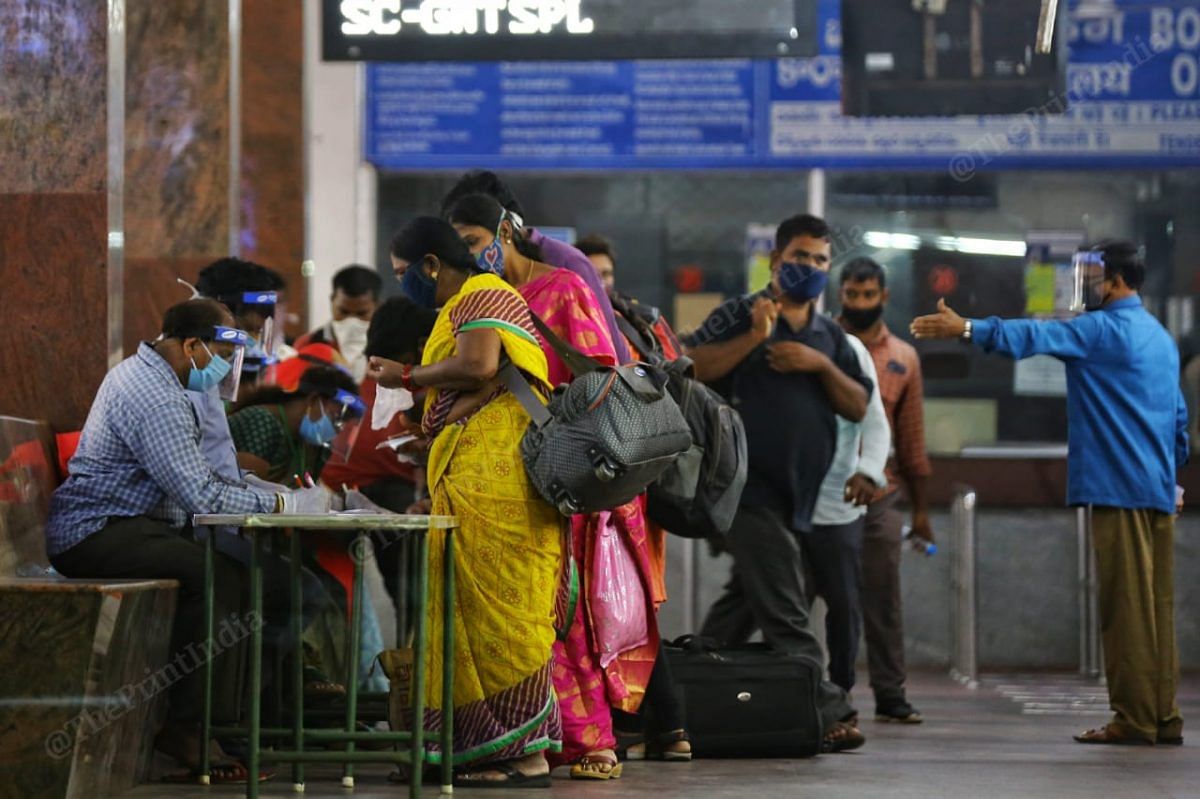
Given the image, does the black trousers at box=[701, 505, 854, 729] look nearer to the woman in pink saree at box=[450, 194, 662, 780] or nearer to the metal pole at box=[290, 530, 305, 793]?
the woman in pink saree at box=[450, 194, 662, 780]

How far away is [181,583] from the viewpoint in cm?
616

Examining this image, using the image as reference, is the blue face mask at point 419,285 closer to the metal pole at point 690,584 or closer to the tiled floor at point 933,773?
the tiled floor at point 933,773

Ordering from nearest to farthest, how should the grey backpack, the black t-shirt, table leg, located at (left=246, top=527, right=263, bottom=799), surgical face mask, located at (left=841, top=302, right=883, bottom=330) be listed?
1. table leg, located at (left=246, top=527, right=263, bottom=799)
2. the grey backpack
3. the black t-shirt
4. surgical face mask, located at (left=841, top=302, right=883, bottom=330)

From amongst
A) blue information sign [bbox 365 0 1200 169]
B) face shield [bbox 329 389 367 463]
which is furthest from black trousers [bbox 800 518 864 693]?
blue information sign [bbox 365 0 1200 169]

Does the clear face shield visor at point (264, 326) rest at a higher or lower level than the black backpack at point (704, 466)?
higher

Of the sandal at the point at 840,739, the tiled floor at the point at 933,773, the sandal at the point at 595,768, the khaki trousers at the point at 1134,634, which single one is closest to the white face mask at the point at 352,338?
the tiled floor at the point at 933,773

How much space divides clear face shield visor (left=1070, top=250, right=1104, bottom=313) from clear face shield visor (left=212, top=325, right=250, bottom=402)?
324 centimetres

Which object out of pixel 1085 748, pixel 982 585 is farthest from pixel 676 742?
pixel 982 585

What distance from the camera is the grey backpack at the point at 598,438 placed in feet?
18.8

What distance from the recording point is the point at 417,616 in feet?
17.7

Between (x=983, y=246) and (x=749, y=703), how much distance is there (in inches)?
242

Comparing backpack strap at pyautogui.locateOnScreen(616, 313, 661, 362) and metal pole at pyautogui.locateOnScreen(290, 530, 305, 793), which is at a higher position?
backpack strap at pyautogui.locateOnScreen(616, 313, 661, 362)

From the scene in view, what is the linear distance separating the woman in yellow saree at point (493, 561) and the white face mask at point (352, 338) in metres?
3.53

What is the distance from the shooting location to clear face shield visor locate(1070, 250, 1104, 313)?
26.4ft
